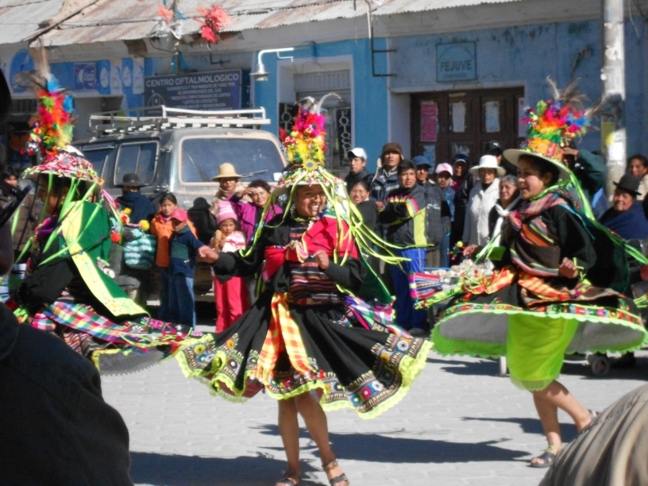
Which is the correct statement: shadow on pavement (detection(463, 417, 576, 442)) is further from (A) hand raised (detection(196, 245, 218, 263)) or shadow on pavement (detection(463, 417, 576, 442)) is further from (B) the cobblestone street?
(A) hand raised (detection(196, 245, 218, 263))

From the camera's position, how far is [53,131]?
288 inches

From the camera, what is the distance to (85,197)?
22.4ft

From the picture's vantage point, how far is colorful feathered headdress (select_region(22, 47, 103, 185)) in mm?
6793

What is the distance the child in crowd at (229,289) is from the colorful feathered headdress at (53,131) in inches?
141

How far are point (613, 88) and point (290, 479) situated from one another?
6.85 m

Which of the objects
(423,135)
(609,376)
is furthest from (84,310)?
(423,135)

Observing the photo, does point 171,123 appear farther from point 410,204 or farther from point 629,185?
point 629,185

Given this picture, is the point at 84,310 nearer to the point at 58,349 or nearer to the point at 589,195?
the point at 58,349

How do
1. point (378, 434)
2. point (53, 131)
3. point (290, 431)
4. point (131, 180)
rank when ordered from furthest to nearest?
point (131, 180), point (378, 434), point (53, 131), point (290, 431)

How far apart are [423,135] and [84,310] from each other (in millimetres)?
10731

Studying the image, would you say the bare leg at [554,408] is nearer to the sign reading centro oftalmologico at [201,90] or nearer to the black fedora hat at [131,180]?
the black fedora hat at [131,180]

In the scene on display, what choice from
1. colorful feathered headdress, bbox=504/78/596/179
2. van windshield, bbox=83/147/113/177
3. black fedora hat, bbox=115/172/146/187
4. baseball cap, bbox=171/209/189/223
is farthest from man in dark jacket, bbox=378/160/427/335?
colorful feathered headdress, bbox=504/78/596/179

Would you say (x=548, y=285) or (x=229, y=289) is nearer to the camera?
(x=548, y=285)

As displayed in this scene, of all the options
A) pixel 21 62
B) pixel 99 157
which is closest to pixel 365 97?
pixel 99 157
